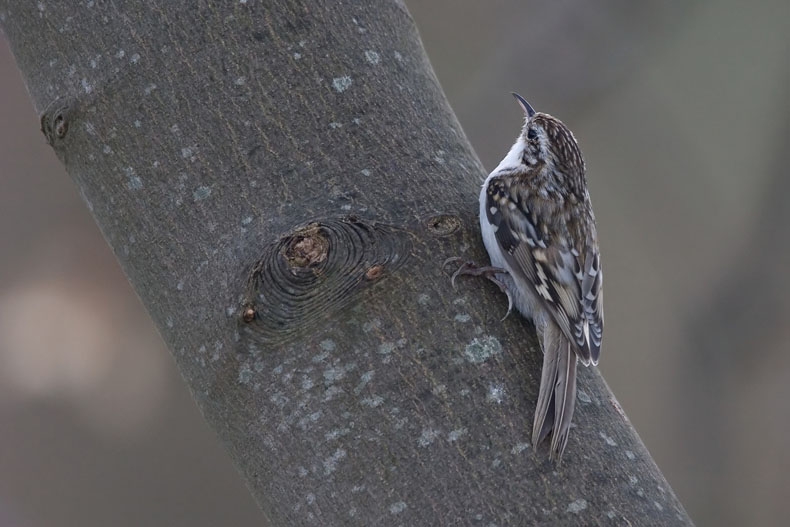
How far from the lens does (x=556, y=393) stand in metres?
1.60

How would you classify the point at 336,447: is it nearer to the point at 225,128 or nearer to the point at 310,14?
the point at 225,128

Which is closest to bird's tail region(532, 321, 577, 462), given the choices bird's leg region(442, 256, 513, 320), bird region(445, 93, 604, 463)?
bird region(445, 93, 604, 463)

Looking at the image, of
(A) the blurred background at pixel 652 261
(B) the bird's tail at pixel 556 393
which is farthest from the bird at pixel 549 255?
(A) the blurred background at pixel 652 261

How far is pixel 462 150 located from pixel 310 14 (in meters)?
0.41

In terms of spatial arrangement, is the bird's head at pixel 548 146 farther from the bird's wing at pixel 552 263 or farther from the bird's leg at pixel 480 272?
the bird's leg at pixel 480 272

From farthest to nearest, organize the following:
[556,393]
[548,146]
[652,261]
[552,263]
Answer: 1. [652,261]
2. [548,146]
3. [552,263]
4. [556,393]

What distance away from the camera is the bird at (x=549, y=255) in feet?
5.49

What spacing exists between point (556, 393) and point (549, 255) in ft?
3.39

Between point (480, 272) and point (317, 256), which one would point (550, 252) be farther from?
point (317, 256)

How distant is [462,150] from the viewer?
6.34 ft

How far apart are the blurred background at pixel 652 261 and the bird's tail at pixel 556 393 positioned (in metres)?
2.40

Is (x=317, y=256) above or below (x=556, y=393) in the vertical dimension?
above

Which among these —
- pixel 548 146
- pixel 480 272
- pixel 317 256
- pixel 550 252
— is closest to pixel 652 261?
pixel 548 146

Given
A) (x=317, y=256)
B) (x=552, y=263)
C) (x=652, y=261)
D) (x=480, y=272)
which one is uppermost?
(x=317, y=256)
